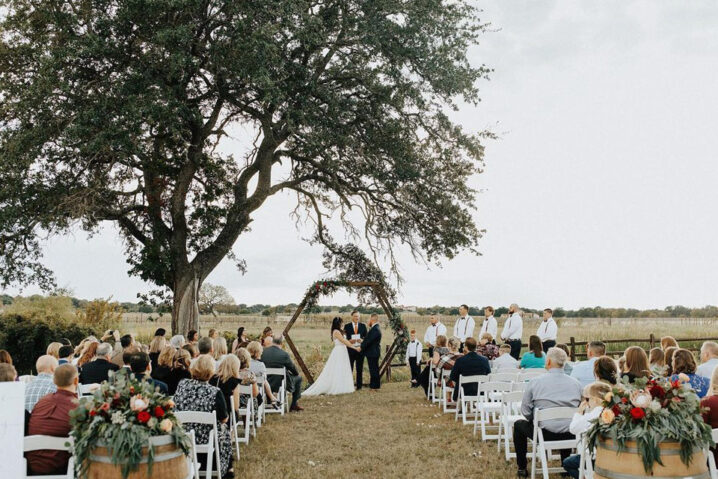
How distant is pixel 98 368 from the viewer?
27.4 feet

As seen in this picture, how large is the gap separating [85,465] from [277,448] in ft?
15.3

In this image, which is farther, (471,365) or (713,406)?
(471,365)

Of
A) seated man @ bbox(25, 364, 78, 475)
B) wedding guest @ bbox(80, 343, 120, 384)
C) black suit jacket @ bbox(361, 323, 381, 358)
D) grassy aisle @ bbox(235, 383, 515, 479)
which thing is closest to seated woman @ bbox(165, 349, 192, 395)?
wedding guest @ bbox(80, 343, 120, 384)

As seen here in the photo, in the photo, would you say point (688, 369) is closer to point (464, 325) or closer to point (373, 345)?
point (464, 325)

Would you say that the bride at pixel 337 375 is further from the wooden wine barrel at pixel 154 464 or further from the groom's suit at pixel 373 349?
the wooden wine barrel at pixel 154 464

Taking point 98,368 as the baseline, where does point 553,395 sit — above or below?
below

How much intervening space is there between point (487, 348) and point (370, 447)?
17.2 feet

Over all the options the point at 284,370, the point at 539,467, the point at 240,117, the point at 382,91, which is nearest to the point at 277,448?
the point at 284,370

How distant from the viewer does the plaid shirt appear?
6.35 meters

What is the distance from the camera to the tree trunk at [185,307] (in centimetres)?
1747

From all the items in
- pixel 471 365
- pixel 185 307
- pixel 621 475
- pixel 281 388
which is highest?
pixel 185 307

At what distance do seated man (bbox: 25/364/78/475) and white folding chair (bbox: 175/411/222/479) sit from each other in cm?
109

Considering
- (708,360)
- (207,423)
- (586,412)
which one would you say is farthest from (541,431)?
(207,423)

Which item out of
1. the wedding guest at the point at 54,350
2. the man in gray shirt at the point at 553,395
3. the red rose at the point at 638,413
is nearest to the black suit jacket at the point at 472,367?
the man in gray shirt at the point at 553,395
